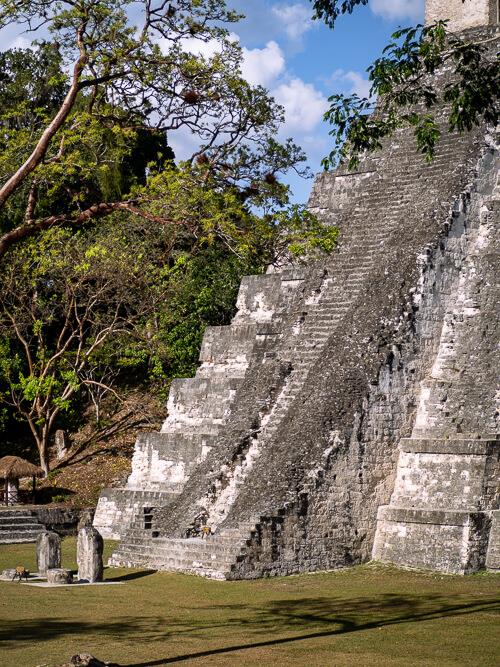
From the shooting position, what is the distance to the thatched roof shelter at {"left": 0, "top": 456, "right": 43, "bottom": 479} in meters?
22.4

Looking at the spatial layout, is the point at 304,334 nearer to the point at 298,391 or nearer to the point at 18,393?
the point at 298,391

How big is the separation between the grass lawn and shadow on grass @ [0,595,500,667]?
0.04ft

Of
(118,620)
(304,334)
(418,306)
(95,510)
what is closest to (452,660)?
(118,620)

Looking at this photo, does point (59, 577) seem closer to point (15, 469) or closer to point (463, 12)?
point (15, 469)

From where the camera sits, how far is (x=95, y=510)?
2033cm

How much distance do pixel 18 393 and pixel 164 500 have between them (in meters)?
10.2

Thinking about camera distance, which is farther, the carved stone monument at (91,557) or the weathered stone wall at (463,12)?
the weathered stone wall at (463,12)

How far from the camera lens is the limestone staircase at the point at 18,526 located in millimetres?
19969

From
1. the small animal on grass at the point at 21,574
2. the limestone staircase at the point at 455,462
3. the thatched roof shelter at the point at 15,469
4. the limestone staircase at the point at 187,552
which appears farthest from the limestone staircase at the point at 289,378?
the thatched roof shelter at the point at 15,469

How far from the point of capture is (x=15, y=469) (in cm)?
2258

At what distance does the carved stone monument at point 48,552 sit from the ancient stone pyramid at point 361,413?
0.90 metres

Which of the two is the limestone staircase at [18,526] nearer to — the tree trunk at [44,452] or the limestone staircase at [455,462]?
the tree trunk at [44,452]

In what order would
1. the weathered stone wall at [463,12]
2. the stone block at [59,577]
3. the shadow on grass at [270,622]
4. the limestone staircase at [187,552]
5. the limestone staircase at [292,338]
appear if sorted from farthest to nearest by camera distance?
the weathered stone wall at [463,12]
the limestone staircase at [292,338]
the stone block at [59,577]
the limestone staircase at [187,552]
the shadow on grass at [270,622]

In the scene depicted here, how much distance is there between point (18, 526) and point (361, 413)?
7.72 meters
